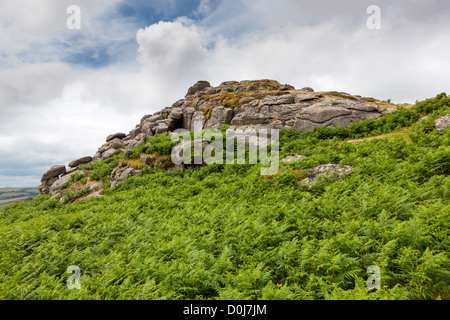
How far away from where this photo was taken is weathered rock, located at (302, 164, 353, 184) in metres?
10.4

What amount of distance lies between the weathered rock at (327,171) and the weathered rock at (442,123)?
21.1ft

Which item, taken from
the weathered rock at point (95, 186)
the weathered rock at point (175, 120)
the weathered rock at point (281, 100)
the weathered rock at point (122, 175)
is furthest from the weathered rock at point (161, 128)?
the weathered rock at point (281, 100)

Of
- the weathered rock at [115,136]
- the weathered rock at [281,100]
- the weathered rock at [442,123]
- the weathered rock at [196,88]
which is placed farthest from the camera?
the weathered rock at [196,88]

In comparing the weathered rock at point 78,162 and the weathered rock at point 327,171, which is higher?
the weathered rock at point 78,162

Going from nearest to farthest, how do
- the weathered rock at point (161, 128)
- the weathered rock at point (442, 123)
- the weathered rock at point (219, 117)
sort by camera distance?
the weathered rock at point (442, 123), the weathered rock at point (219, 117), the weathered rock at point (161, 128)

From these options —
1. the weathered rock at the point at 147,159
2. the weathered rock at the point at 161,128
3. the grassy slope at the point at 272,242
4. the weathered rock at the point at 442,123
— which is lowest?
the grassy slope at the point at 272,242

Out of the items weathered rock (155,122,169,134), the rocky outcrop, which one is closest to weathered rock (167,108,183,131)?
the rocky outcrop

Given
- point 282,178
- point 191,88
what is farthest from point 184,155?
point 191,88

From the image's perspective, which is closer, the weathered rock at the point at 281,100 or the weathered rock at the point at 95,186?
the weathered rock at the point at 95,186

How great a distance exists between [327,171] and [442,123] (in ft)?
26.4

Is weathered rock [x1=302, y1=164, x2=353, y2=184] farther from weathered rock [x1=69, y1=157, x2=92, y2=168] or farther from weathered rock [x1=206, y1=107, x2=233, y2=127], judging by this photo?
weathered rock [x1=69, y1=157, x2=92, y2=168]

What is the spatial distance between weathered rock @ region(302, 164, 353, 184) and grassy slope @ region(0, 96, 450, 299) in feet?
1.37

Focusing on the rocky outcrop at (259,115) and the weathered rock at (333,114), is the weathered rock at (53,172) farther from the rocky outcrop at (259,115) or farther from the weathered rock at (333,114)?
the weathered rock at (333,114)

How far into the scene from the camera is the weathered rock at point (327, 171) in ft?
34.3
